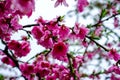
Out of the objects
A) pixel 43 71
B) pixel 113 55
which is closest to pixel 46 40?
pixel 43 71

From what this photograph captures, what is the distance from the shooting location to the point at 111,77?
480cm

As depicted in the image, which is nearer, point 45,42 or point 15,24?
point 15,24

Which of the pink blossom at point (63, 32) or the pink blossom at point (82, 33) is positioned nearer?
the pink blossom at point (63, 32)

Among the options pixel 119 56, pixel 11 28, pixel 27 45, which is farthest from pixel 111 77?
pixel 11 28

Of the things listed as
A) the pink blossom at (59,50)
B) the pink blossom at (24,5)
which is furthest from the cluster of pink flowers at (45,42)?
the pink blossom at (24,5)

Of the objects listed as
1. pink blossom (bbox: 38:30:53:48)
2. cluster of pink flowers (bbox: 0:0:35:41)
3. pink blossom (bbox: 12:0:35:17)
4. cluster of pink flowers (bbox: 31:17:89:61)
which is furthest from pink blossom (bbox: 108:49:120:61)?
pink blossom (bbox: 12:0:35:17)

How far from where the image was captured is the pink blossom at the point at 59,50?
11.1 feet

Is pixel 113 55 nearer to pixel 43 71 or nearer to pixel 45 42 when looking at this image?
pixel 43 71

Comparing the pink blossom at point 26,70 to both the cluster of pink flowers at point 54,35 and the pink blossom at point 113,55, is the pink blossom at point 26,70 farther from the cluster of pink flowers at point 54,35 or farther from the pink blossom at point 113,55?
the pink blossom at point 113,55

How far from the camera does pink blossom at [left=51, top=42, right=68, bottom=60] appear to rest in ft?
11.1

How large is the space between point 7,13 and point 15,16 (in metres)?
0.14

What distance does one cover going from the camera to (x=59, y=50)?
342cm

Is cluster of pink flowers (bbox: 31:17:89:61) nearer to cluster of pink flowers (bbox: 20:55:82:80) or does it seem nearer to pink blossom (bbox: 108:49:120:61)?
cluster of pink flowers (bbox: 20:55:82:80)

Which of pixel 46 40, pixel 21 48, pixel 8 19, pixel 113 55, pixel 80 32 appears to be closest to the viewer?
pixel 8 19
